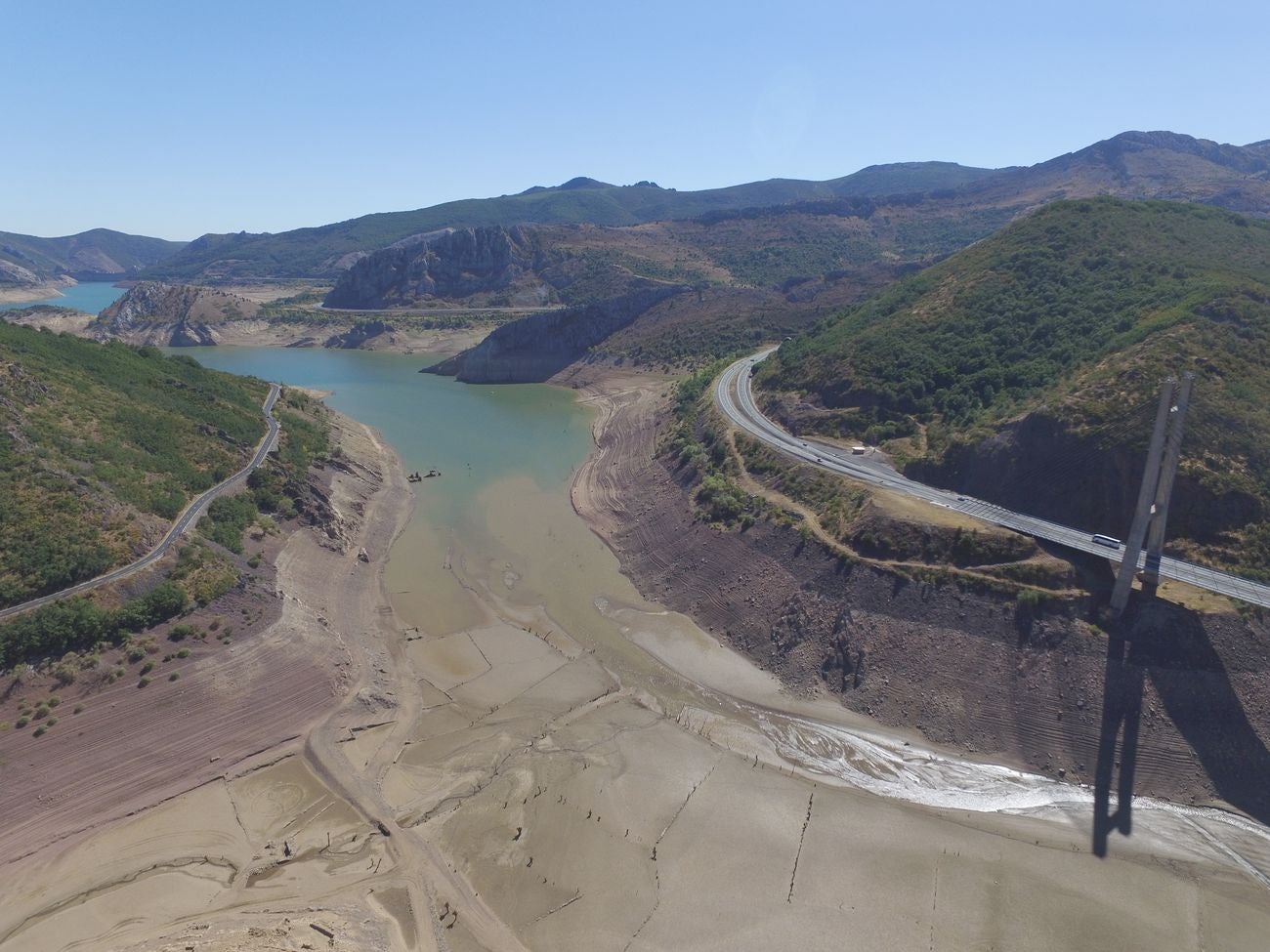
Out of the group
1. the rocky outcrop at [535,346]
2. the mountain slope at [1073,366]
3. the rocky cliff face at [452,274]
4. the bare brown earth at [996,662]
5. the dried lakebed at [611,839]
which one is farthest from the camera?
the rocky cliff face at [452,274]

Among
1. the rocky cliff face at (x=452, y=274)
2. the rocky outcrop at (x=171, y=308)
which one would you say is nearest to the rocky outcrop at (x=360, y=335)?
the rocky cliff face at (x=452, y=274)

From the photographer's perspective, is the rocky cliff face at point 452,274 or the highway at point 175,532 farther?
the rocky cliff face at point 452,274

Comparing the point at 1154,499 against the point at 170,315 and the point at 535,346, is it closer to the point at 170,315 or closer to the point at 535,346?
the point at 535,346

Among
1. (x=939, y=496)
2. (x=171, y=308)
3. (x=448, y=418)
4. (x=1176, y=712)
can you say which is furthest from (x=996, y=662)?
(x=171, y=308)

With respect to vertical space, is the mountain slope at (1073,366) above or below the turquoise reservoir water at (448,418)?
above

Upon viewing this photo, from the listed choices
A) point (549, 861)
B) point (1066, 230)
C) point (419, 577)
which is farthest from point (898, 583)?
point (1066, 230)

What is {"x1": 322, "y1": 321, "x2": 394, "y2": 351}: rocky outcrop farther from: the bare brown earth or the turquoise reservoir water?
the bare brown earth

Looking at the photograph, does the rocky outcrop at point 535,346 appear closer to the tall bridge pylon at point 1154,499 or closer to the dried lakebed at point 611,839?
the dried lakebed at point 611,839
